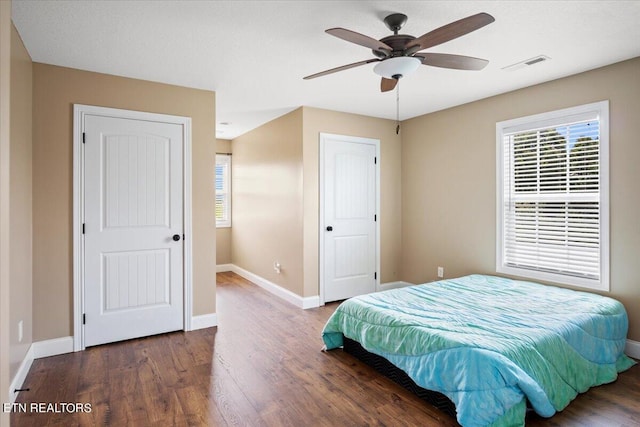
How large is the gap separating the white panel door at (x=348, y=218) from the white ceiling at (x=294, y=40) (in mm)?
1036

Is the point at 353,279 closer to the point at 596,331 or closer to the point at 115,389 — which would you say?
the point at 596,331

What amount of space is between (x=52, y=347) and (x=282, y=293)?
251 cm

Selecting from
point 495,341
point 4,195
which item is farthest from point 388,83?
point 4,195

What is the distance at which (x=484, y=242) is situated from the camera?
13.7 feet

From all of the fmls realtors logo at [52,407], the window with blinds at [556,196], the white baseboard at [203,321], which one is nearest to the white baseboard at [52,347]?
the fmls realtors logo at [52,407]

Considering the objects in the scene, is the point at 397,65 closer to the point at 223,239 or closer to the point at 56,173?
the point at 56,173

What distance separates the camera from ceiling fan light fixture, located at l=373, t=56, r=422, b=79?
228 centimetres

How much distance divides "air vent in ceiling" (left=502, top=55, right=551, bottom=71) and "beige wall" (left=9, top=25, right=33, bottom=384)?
380 centimetres

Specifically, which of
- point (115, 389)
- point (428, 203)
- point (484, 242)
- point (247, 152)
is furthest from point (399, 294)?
point (247, 152)

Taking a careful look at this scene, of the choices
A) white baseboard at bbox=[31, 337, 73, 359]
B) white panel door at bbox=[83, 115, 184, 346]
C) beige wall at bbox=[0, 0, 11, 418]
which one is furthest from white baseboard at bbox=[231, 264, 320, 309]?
beige wall at bbox=[0, 0, 11, 418]

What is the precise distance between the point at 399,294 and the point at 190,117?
2.71 m

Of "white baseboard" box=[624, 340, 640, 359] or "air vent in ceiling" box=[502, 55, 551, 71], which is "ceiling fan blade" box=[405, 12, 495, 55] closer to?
"air vent in ceiling" box=[502, 55, 551, 71]

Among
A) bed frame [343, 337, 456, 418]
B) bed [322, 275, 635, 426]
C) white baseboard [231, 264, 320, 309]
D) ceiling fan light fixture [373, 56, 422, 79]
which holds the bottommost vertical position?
bed frame [343, 337, 456, 418]

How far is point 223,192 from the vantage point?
677 centimetres
